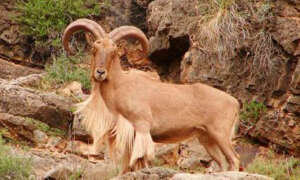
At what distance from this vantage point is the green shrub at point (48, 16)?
15922 millimetres

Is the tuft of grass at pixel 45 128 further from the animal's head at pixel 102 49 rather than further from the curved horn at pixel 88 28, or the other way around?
the animal's head at pixel 102 49

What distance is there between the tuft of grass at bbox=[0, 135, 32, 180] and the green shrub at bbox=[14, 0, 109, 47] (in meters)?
6.47

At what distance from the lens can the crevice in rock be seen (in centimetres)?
1502

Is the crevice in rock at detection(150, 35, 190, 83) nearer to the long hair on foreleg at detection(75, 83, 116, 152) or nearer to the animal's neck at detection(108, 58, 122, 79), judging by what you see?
the animal's neck at detection(108, 58, 122, 79)

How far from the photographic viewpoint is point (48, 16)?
16.1 m

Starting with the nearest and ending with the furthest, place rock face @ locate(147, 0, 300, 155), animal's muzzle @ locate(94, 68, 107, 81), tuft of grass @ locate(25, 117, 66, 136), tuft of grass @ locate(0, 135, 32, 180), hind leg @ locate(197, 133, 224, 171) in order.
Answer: tuft of grass @ locate(0, 135, 32, 180)
animal's muzzle @ locate(94, 68, 107, 81)
hind leg @ locate(197, 133, 224, 171)
tuft of grass @ locate(25, 117, 66, 136)
rock face @ locate(147, 0, 300, 155)

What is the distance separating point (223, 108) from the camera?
10984mm

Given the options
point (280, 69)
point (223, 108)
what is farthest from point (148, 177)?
point (280, 69)

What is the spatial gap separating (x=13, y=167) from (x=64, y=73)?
537 centimetres

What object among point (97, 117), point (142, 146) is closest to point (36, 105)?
point (97, 117)

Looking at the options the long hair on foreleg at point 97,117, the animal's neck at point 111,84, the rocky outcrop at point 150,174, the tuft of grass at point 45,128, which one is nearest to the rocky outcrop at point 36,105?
the tuft of grass at point 45,128

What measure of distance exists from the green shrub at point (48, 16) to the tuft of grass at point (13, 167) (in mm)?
6470

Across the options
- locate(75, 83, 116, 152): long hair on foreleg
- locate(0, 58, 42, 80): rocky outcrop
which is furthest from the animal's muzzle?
locate(0, 58, 42, 80): rocky outcrop

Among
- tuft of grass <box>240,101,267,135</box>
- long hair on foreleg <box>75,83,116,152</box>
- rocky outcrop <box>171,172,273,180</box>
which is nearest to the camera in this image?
rocky outcrop <box>171,172,273,180</box>
